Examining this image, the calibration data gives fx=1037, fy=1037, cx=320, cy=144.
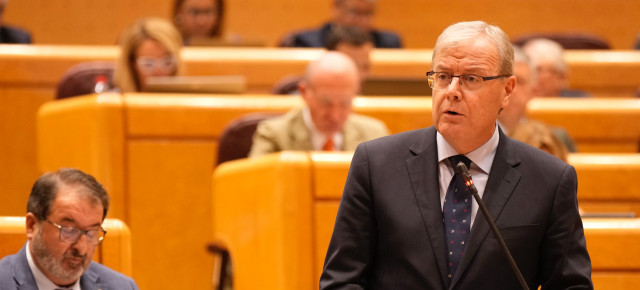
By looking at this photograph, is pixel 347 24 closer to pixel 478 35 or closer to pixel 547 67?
pixel 547 67

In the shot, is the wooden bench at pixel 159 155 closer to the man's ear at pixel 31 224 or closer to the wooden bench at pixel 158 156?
the wooden bench at pixel 158 156

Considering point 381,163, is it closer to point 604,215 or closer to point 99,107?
point 604,215

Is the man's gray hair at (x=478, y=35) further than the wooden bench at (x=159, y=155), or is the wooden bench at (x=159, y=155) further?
the wooden bench at (x=159, y=155)

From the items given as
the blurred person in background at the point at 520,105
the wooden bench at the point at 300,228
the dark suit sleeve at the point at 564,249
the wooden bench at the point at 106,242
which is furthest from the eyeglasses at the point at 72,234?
the blurred person in background at the point at 520,105

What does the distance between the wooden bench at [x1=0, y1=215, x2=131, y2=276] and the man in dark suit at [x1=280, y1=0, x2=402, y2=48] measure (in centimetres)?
158

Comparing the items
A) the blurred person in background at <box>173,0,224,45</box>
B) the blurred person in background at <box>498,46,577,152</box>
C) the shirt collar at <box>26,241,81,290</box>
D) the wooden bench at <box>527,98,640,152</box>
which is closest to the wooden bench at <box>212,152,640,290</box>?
the shirt collar at <box>26,241,81,290</box>

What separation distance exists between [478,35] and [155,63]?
1662 mm

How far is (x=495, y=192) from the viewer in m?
0.94

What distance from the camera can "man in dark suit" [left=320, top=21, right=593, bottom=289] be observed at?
0.91m

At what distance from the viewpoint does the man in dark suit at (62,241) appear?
55.3 inches

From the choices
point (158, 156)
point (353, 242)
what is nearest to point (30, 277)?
point (353, 242)

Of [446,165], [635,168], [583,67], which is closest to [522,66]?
[635,168]

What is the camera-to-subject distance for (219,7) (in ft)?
9.71

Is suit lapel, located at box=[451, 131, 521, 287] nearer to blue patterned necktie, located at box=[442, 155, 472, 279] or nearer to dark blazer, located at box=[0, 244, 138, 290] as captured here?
blue patterned necktie, located at box=[442, 155, 472, 279]
